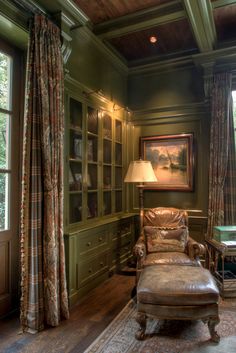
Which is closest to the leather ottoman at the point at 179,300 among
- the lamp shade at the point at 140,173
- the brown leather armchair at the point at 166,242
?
the brown leather armchair at the point at 166,242

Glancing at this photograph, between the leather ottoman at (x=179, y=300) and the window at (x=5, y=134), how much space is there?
4.97 ft

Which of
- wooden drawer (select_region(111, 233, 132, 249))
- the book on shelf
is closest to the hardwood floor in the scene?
wooden drawer (select_region(111, 233, 132, 249))

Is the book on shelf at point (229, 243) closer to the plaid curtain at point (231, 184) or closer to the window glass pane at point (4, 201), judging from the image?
the plaid curtain at point (231, 184)

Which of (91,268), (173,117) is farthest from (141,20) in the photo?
(91,268)

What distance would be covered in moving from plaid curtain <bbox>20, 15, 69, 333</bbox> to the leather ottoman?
2.73ft

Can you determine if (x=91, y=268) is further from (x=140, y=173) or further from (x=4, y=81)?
(x=4, y=81)

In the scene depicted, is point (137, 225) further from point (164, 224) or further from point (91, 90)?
point (91, 90)

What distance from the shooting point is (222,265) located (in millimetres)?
3145

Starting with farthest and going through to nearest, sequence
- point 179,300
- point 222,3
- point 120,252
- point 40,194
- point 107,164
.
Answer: point 120,252, point 107,164, point 222,3, point 40,194, point 179,300

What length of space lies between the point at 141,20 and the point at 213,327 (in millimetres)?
3293

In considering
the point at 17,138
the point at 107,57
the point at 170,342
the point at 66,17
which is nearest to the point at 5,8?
the point at 66,17

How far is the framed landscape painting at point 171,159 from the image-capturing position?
13.2 ft

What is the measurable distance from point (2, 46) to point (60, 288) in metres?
2.41

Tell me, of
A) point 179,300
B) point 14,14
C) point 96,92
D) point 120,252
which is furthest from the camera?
point 120,252
